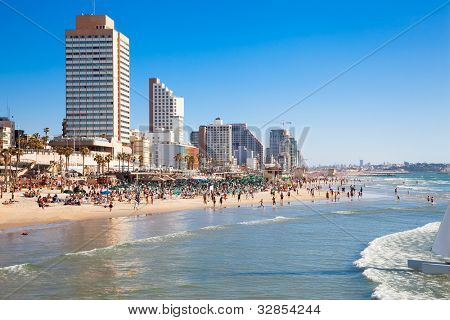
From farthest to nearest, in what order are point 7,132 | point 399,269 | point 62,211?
point 7,132 → point 62,211 → point 399,269

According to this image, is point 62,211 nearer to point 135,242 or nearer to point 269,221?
point 269,221

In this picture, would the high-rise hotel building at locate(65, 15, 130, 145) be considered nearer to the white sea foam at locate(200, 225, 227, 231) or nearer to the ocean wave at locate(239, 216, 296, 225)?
the ocean wave at locate(239, 216, 296, 225)

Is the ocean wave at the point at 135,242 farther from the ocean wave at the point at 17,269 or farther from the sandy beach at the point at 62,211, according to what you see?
the sandy beach at the point at 62,211

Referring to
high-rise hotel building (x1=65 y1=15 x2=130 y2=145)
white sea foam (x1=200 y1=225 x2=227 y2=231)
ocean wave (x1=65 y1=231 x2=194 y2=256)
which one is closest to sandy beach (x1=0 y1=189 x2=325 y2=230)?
white sea foam (x1=200 y1=225 x2=227 y2=231)

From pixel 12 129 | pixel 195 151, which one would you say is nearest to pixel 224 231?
pixel 12 129

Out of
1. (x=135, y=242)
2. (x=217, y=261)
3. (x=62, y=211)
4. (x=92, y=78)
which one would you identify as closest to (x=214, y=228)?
(x=135, y=242)
